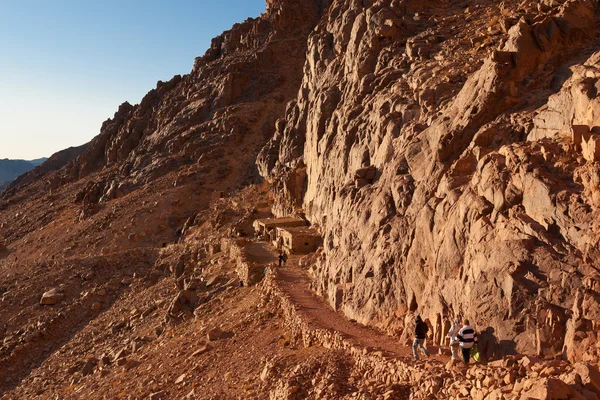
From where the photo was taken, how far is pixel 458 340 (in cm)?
1071

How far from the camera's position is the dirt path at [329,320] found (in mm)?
12837

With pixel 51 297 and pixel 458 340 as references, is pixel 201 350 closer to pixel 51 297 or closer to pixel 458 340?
pixel 458 340

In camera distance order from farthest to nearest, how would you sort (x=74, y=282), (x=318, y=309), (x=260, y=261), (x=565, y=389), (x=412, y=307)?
(x=74, y=282) → (x=260, y=261) → (x=318, y=309) → (x=412, y=307) → (x=565, y=389)

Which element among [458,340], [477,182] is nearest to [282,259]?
[477,182]

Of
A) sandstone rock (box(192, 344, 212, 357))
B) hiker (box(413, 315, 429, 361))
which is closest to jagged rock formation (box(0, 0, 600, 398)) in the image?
sandstone rock (box(192, 344, 212, 357))

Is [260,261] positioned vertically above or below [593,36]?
below

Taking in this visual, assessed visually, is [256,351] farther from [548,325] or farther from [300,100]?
[300,100]

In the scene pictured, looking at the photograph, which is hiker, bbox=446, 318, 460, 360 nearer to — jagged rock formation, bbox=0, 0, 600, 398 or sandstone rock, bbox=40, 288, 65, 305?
jagged rock formation, bbox=0, 0, 600, 398

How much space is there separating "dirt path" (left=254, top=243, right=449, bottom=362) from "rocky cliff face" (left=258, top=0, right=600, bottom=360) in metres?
0.47

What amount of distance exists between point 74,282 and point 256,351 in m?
20.3

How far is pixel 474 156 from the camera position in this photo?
14570mm

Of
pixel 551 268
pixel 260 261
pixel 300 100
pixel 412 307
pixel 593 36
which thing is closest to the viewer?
pixel 551 268

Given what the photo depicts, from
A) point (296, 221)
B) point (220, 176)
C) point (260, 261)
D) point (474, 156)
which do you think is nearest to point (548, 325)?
point (474, 156)

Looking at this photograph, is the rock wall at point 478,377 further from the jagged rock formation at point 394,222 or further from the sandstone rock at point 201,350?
the sandstone rock at point 201,350
